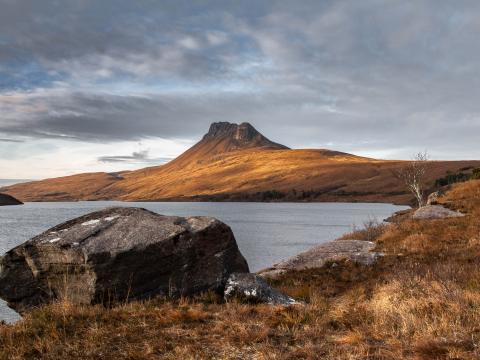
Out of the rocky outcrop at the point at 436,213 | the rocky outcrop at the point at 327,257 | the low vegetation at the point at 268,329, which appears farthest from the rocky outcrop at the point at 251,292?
the rocky outcrop at the point at 436,213

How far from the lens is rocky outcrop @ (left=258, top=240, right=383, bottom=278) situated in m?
23.4

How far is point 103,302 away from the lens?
45.0 feet

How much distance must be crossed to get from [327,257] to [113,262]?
14.2 m

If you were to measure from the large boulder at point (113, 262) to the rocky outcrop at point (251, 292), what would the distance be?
65 centimetres

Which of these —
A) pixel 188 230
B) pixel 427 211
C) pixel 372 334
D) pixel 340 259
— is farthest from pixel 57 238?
pixel 427 211

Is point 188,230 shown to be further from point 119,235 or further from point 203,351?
point 203,351

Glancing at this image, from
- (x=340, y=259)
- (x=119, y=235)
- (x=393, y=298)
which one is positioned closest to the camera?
(x=393, y=298)

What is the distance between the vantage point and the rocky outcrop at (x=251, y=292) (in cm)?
1438

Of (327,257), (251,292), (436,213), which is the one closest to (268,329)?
(251,292)

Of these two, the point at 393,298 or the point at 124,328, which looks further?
the point at 393,298

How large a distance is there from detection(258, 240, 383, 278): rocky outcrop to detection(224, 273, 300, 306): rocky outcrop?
693cm

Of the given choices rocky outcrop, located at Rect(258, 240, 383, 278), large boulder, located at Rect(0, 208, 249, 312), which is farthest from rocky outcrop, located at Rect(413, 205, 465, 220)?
large boulder, located at Rect(0, 208, 249, 312)

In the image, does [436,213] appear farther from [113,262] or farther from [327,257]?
[113,262]

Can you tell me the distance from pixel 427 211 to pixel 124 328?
32.4m
